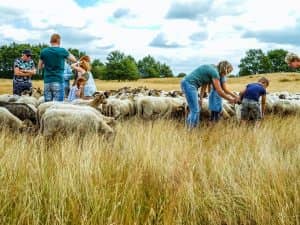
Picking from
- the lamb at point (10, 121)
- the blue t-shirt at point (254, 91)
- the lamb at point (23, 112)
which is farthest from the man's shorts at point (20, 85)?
the blue t-shirt at point (254, 91)

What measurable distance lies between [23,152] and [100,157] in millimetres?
937

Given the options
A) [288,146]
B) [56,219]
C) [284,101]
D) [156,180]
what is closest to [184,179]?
[156,180]

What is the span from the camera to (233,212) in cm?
498

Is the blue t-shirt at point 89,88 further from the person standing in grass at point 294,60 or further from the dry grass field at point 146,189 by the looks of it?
the dry grass field at point 146,189

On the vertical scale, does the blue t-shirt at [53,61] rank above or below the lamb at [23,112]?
above

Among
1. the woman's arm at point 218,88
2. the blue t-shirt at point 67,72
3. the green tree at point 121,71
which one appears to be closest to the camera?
the woman's arm at point 218,88

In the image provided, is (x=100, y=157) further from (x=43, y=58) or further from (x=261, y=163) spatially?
(x=43, y=58)

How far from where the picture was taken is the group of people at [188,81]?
10656 millimetres

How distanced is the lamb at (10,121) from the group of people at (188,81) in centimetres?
202

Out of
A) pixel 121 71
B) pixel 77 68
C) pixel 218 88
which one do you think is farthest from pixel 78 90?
pixel 121 71

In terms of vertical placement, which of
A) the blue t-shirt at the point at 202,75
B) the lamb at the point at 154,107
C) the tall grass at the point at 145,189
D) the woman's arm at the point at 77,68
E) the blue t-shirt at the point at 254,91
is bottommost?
the tall grass at the point at 145,189

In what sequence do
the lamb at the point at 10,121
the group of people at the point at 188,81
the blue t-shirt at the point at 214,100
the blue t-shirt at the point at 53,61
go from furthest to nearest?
the blue t-shirt at the point at 214,100 → the blue t-shirt at the point at 53,61 → the group of people at the point at 188,81 → the lamb at the point at 10,121

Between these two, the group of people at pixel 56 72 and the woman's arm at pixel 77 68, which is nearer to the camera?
the group of people at pixel 56 72

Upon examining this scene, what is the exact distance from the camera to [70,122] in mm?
8133
